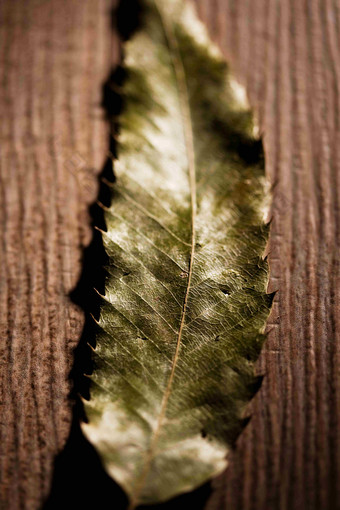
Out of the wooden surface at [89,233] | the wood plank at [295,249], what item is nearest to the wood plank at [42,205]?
the wooden surface at [89,233]

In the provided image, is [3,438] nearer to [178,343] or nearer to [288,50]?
[178,343]

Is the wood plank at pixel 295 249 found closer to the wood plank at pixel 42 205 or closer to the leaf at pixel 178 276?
the leaf at pixel 178 276

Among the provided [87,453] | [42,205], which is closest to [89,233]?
[42,205]

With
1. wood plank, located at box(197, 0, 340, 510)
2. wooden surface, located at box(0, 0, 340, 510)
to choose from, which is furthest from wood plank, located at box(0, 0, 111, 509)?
wood plank, located at box(197, 0, 340, 510)

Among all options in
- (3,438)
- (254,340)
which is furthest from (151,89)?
(3,438)

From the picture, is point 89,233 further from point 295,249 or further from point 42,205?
point 295,249

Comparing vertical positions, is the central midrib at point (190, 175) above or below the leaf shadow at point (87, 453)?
above
